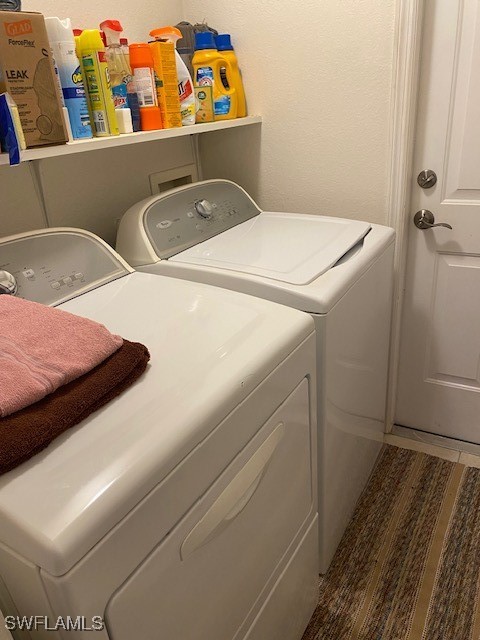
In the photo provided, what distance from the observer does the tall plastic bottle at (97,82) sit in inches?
50.2

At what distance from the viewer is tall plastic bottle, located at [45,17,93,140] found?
1192 millimetres

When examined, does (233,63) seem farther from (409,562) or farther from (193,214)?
(409,562)

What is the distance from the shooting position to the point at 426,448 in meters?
2.13

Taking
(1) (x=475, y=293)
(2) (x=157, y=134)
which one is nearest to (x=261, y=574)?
(2) (x=157, y=134)

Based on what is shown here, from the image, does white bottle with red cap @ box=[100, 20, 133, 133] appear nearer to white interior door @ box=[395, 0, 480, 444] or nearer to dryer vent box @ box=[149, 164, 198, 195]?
dryer vent box @ box=[149, 164, 198, 195]

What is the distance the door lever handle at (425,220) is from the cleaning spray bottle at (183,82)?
893 mm

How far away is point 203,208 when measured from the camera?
166 cm

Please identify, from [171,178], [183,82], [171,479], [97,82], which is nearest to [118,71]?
[97,82]

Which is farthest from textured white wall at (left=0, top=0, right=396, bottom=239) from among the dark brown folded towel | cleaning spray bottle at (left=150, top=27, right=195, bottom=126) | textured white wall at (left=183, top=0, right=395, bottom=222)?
the dark brown folded towel

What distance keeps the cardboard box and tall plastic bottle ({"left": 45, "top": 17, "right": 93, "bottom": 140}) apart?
82mm

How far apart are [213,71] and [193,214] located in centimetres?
54

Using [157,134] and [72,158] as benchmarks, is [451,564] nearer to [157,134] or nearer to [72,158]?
[157,134]

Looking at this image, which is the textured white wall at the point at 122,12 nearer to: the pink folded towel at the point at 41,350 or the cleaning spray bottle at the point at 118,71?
the cleaning spray bottle at the point at 118,71

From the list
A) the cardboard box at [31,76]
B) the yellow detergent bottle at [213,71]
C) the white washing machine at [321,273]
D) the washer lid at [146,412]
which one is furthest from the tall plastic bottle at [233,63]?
the washer lid at [146,412]
